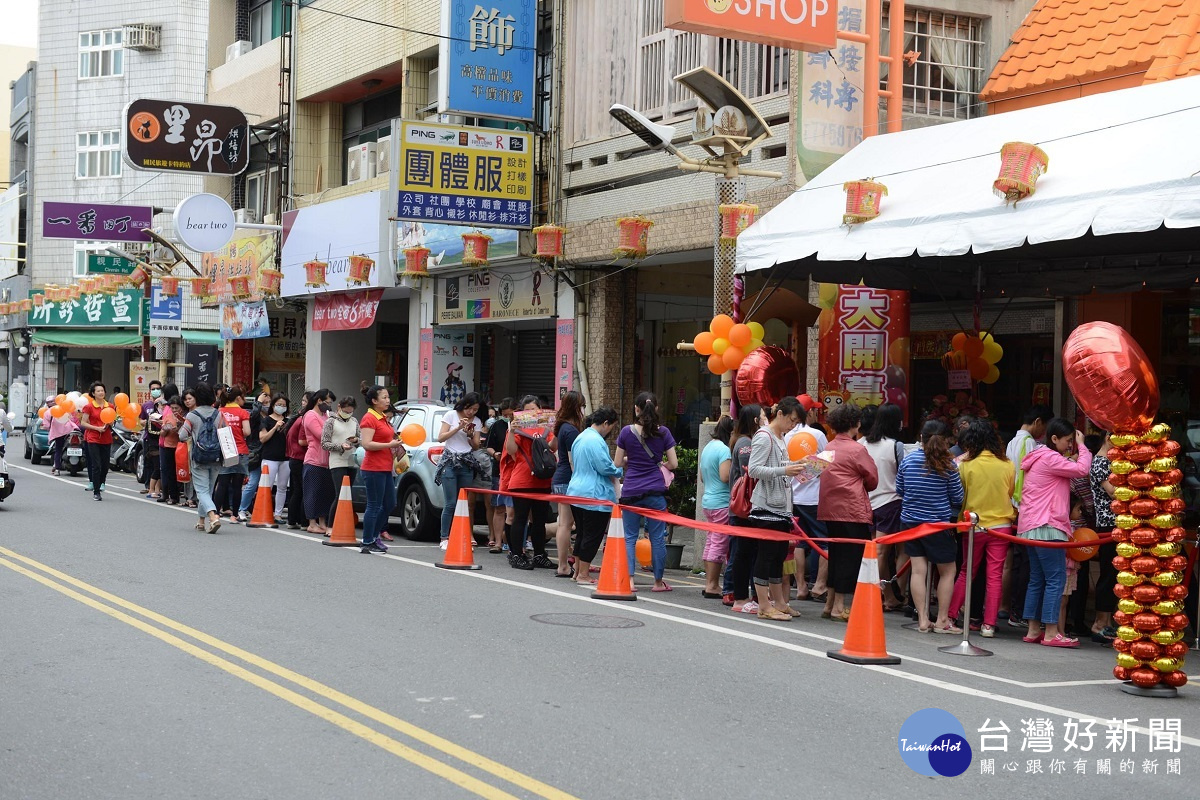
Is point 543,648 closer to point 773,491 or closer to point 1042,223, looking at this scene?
point 773,491

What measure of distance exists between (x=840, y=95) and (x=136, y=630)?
10.4 meters

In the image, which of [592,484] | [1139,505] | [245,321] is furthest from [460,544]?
[245,321]

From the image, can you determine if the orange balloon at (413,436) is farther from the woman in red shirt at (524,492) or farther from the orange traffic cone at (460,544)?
the orange traffic cone at (460,544)

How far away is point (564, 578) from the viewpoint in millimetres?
12859

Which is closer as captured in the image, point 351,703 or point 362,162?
point 351,703

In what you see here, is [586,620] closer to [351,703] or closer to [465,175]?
[351,703]

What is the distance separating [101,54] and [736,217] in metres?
40.2

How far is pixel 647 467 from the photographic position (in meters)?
12.3

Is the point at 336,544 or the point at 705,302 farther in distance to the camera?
the point at 705,302

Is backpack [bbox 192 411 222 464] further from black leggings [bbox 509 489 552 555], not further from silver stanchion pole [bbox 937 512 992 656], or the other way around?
silver stanchion pole [bbox 937 512 992 656]

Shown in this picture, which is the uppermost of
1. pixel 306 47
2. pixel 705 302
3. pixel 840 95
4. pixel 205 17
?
pixel 205 17

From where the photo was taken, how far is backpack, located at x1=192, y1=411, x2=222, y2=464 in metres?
16.0

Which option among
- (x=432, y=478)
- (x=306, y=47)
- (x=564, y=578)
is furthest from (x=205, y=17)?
(x=564, y=578)

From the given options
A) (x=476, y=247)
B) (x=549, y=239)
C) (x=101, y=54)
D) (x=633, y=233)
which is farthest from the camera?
(x=101, y=54)
